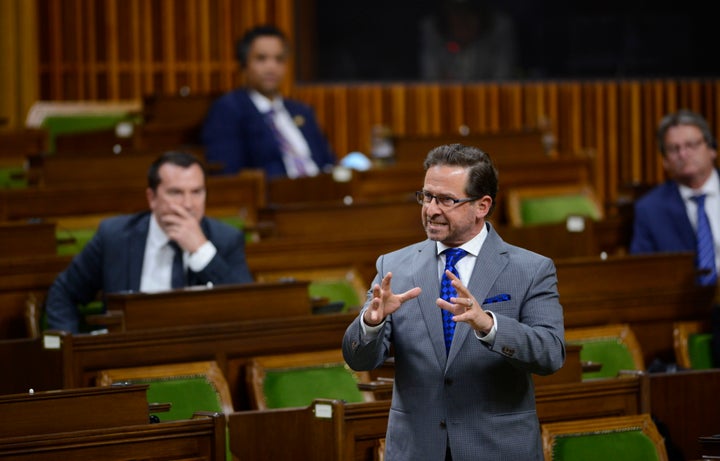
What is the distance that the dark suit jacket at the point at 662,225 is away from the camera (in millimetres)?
4734

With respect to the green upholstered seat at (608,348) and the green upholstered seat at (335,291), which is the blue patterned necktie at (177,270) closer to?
the green upholstered seat at (335,291)

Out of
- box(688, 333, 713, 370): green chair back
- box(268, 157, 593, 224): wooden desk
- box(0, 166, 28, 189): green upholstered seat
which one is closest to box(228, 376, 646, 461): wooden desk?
box(688, 333, 713, 370): green chair back

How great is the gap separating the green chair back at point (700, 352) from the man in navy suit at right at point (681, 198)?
612 millimetres

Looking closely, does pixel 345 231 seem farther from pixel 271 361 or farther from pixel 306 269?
pixel 271 361

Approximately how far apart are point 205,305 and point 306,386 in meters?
0.38

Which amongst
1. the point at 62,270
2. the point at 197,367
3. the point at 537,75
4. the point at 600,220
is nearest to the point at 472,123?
the point at 537,75

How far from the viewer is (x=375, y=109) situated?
7441mm

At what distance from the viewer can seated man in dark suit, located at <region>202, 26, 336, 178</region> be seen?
18.7ft

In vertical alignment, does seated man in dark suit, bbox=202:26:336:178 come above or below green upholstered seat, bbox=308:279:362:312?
above

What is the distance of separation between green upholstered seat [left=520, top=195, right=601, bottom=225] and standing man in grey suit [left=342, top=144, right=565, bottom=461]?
2.97 meters

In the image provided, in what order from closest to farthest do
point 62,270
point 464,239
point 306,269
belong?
point 464,239, point 62,270, point 306,269

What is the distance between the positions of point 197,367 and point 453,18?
430 cm

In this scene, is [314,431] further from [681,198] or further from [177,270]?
[681,198]

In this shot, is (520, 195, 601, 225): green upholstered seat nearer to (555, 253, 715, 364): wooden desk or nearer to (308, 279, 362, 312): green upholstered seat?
(555, 253, 715, 364): wooden desk
